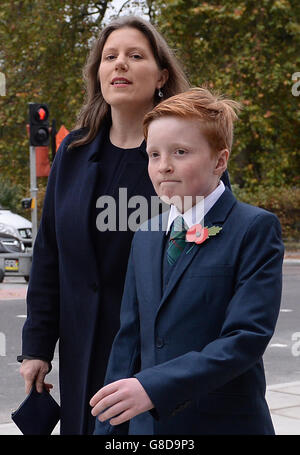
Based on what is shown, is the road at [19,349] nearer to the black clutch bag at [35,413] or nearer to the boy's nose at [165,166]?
the black clutch bag at [35,413]

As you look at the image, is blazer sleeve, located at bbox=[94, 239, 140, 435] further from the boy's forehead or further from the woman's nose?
the woman's nose

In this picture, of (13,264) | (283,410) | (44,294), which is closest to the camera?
(44,294)

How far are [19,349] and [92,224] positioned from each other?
599 cm

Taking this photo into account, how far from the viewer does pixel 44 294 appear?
2621mm

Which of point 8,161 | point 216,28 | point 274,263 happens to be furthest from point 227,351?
point 8,161

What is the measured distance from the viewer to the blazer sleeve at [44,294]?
260cm

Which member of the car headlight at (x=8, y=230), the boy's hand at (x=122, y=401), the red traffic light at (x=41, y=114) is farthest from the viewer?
the car headlight at (x=8, y=230)

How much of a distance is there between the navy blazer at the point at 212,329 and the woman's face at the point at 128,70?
2.07ft

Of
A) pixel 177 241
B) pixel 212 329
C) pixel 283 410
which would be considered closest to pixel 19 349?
pixel 283 410

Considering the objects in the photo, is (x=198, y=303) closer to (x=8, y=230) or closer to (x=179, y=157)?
(x=179, y=157)

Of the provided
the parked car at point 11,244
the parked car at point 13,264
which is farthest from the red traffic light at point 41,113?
the parked car at point 11,244

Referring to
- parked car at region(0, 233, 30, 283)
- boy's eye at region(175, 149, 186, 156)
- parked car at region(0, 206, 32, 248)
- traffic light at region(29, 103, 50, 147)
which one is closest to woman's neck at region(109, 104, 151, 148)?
boy's eye at region(175, 149, 186, 156)

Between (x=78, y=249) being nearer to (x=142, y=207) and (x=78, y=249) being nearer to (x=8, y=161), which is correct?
(x=142, y=207)

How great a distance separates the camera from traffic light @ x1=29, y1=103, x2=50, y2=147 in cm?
1481
